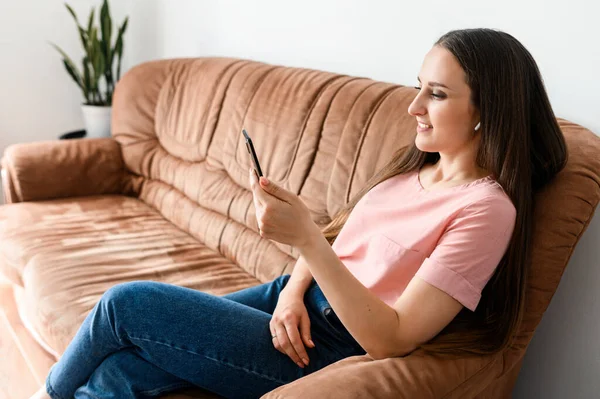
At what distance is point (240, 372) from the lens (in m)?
1.22

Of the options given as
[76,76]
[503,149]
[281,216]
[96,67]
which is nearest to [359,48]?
[503,149]

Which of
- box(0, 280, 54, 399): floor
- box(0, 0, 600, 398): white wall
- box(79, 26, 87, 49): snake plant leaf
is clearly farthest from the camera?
box(79, 26, 87, 49): snake plant leaf

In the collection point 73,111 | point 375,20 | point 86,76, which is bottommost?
point 73,111

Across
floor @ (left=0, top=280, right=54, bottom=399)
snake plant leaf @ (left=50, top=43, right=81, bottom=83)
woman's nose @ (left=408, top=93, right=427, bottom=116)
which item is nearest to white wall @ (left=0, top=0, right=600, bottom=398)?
snake plant leaf @ (left=50, top=43, right=81, bottom=83)

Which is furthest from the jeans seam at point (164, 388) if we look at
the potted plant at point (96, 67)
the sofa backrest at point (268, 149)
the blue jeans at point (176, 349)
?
the potted plant at point (96, 67)

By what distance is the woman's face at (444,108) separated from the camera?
1.20 metres

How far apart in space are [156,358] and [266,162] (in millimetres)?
928

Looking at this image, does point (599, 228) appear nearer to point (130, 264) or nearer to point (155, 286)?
point (155, 286)

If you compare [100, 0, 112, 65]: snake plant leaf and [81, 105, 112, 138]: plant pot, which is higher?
[100, 0, 112, 65]: snake plant leaf

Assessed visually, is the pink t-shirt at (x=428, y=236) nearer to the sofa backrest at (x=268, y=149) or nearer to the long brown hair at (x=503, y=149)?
the long brown hair at (x=503, y=149)

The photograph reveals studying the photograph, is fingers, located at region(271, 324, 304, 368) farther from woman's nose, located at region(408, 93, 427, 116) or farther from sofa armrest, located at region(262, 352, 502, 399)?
woman's nose, located at region(408, 93, 427, 116)

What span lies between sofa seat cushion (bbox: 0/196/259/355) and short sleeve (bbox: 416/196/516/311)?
0.88 m

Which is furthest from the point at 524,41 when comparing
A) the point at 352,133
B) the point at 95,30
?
the point at 95,30

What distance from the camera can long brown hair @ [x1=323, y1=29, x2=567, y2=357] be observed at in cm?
117
